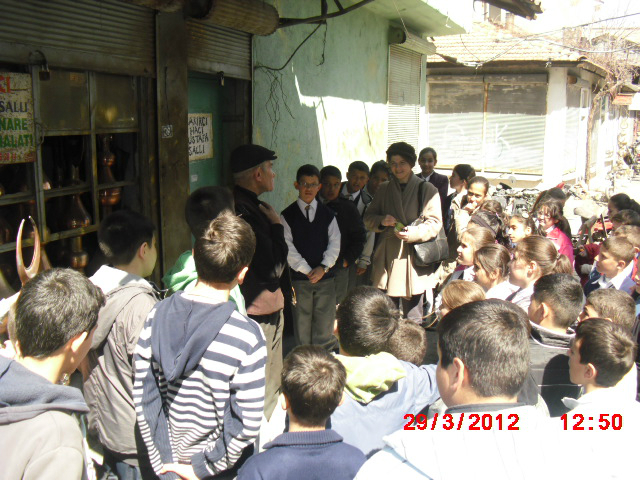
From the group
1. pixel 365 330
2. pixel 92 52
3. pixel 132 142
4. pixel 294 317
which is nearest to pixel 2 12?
pixel 92 52

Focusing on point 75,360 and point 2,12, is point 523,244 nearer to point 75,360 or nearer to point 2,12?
point 75,360

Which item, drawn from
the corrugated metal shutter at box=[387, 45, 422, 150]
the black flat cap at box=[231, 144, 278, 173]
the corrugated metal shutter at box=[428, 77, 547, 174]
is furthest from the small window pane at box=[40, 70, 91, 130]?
the corrugated metal shutter at box=[428, 77, 547, 174]

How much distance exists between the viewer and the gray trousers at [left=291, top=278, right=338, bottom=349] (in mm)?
5059

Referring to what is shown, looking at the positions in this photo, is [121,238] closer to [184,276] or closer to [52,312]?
[184,276]

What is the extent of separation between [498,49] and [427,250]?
42.9 ft

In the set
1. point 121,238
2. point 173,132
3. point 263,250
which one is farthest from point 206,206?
point 173,132

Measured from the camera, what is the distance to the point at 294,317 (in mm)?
5129

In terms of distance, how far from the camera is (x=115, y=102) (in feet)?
13.8

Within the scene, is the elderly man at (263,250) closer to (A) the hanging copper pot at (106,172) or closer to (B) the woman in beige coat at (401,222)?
(A) the hanging copper pot at (106,172)

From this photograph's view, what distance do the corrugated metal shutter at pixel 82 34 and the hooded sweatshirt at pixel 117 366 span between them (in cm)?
159

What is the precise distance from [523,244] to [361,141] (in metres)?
5.10

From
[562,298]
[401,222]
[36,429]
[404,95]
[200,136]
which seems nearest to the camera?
[36,429]

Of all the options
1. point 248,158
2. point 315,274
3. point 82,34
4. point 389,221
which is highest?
point 82,34

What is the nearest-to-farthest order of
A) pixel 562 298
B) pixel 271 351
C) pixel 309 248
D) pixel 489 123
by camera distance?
1. pixel 562 298
2. pixel 271 351
3. pixel 309 248
4. pixel 489 123
